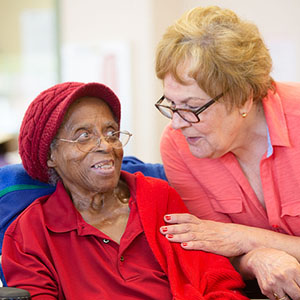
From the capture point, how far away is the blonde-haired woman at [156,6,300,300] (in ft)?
6.10

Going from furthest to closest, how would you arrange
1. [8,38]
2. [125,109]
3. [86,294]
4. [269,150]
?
[8,38] → [125,109] → [269,150] → [86,294]

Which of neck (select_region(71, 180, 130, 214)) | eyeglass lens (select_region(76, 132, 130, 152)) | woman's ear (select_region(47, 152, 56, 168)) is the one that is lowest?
neck (select_region(71, 180, 130, 214))

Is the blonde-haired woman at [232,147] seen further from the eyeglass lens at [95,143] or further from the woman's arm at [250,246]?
the eyeglass lens at [95,143]

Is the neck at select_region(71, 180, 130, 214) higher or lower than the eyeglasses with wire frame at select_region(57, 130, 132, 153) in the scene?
lower

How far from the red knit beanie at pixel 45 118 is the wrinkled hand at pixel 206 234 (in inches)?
20.7

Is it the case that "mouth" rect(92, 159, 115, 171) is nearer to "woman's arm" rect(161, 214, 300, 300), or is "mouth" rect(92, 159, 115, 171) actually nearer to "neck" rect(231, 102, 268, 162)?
"woman's arm" rect(161, 214, 300, 300)

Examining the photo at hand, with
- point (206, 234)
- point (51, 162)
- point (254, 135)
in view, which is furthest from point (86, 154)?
point (254, 135)

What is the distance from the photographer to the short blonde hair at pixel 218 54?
72.5 inches

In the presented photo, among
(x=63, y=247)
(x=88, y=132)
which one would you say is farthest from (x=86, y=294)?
(x=88, y=132)

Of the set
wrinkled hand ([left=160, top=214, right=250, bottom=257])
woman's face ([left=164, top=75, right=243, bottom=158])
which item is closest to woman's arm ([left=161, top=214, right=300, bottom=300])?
wrinkled hand ([left=160, top=214, right=250, bottom=257])

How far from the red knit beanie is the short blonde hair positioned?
0.98ft

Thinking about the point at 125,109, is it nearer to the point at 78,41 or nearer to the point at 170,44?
the point at 78,41

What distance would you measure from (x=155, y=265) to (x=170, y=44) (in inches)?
31.6

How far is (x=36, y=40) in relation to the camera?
212 inches
